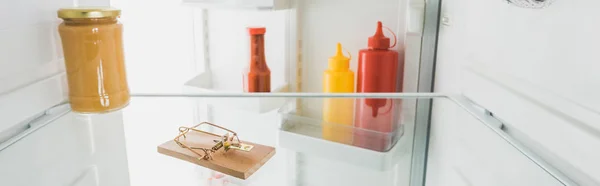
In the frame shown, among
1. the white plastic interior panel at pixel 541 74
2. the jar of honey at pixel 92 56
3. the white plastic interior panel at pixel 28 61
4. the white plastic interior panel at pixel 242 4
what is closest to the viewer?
the white plastic interior panel at pixel 541 74

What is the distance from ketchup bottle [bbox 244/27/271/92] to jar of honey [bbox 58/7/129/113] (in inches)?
12.5

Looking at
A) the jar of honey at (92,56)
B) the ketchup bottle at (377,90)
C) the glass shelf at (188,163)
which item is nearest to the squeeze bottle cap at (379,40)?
the ketchup bottle at (377,90)

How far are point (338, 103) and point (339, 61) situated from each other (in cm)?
11

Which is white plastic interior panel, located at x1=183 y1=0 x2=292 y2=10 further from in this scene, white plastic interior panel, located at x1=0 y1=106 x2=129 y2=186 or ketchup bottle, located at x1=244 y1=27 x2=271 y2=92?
white plastic interior panel, located at x1=0 y1=106 x2=129 y2=186

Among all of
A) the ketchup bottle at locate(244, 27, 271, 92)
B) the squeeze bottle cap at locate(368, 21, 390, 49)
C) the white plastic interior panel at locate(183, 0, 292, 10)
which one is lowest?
the ketchup bottle at locate(244, 27, 271, 92)

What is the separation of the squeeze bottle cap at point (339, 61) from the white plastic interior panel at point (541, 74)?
25 centimetres

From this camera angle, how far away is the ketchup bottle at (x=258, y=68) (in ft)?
3.54

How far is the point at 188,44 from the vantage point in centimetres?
128

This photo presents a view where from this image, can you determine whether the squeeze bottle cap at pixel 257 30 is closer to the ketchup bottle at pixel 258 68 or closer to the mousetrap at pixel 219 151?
the ketchup bottle at pixel 258 68

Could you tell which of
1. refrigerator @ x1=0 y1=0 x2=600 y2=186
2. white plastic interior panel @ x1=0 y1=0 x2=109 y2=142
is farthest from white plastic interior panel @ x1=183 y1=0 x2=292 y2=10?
white plastic interior panel @ x1=0 y1=0 x2=109 y2=142

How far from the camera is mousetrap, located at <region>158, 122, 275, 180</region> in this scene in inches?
40.2

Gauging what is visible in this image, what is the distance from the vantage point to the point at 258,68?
1.09 metres

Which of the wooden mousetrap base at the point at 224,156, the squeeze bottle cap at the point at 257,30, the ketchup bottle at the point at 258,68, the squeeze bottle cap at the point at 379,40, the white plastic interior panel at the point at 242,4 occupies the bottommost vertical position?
the wooden mousetrap base at the point at 224,156

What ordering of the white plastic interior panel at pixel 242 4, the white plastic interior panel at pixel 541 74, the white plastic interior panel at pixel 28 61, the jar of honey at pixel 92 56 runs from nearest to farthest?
the white plastic interior panel at pixel 541 74 < the white plastic interior panel at pixel 28 61 < the jar of honey at pixel 92 56 < the white plastic interior panel at pixel 242 4
